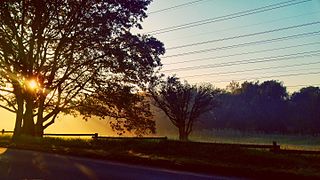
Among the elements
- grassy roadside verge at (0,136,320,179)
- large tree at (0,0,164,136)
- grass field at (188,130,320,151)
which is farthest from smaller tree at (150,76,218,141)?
grassy roadside verge at (0,136,320,179)

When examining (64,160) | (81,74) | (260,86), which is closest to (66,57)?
(81,74)

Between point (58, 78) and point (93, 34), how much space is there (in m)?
4.49

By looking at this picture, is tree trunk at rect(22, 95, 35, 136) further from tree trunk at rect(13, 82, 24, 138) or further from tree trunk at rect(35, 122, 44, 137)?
tree trunk at rect(35, 122, 44, 137)

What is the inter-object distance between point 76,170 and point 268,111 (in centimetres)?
7329

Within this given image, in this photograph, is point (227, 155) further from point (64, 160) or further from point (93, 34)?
point (93, 34)

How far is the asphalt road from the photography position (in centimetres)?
1075

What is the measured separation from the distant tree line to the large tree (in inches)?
1696

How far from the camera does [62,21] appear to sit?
99.8 ft

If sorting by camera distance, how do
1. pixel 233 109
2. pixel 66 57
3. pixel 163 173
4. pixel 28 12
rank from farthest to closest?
pixel 233 109
pixel 66 57
pixel 28 12
pixel 163 173

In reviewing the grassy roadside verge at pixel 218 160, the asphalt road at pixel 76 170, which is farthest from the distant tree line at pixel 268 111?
the asphalt road at pixel 76 170

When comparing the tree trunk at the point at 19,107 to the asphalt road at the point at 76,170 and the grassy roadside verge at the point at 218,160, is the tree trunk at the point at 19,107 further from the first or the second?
the asphalt road at the point at 76,170

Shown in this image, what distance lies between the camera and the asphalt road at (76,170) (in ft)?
35.3

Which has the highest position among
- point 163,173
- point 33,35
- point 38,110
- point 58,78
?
point 33,35

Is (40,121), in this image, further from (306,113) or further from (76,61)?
(306,113)
